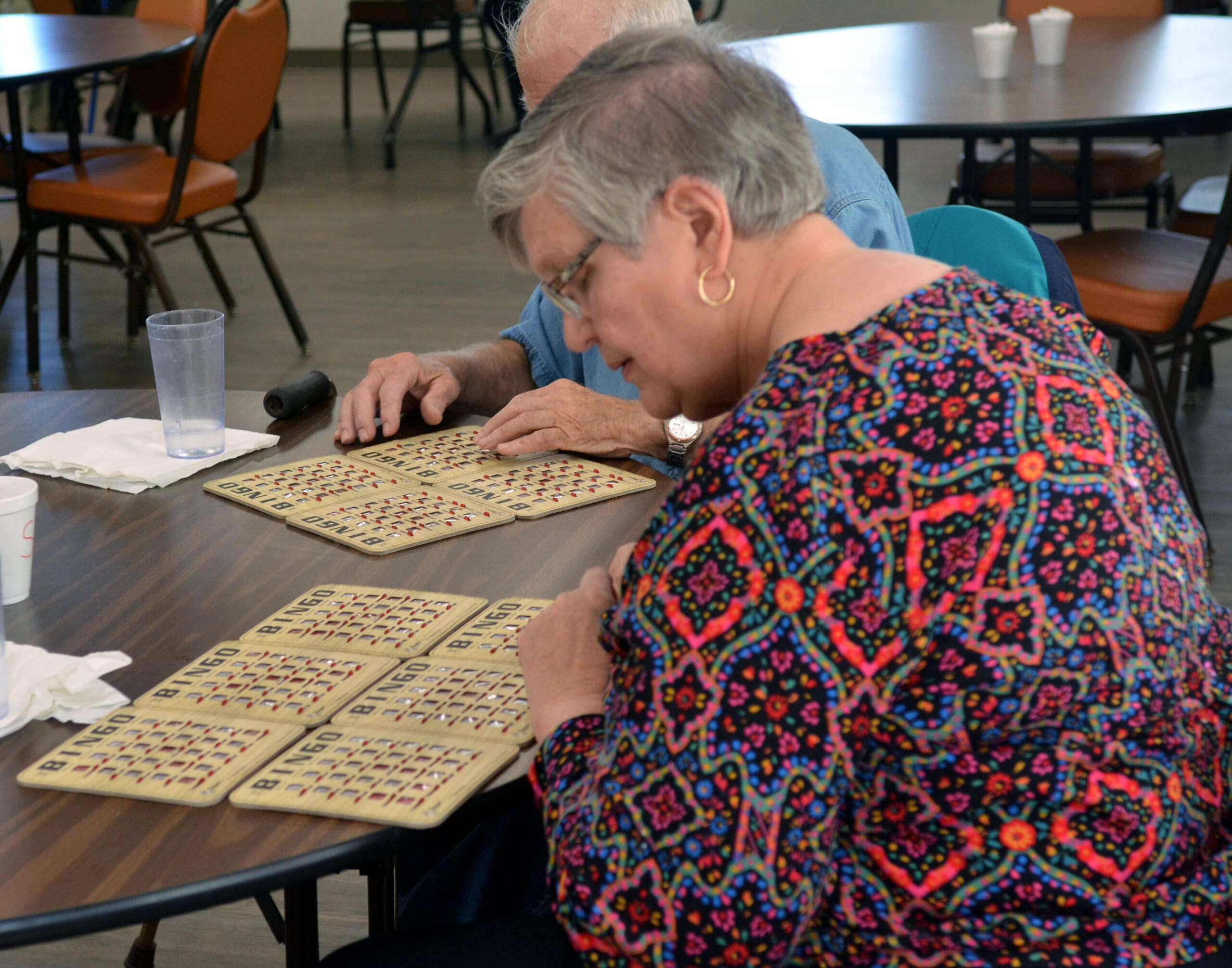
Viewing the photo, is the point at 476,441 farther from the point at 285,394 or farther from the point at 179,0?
the point at 179,0

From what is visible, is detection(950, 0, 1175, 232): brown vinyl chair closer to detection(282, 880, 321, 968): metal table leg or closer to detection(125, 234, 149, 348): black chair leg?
detection(125, 234, 149, 348): black chair leg

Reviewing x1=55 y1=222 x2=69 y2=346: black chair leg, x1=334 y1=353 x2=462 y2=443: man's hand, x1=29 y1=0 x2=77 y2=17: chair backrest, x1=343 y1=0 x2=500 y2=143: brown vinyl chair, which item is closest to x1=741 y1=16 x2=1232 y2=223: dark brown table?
x1=334 y1=353 x2=462 y2=443: man's hand

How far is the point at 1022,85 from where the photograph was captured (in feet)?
10.6

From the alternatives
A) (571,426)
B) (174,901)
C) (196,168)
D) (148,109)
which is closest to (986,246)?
(571,426)

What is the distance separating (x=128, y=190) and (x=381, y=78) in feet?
17.4

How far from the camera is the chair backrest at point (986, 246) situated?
151cm

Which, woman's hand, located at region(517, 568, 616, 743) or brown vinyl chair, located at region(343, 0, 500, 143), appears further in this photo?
brown vinyl chair, located at region(343, 0, 500, 143)

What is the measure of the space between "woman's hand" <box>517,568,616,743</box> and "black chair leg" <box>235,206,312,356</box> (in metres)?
3.45

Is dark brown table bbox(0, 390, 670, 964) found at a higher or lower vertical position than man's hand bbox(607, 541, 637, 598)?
lower

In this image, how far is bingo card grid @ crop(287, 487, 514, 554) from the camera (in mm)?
1295

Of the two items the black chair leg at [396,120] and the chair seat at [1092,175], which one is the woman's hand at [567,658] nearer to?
the chair seat at [1092,175]

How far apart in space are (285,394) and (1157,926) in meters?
1.14

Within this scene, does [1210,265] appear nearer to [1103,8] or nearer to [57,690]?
[1103,8]

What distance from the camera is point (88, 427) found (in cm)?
160
